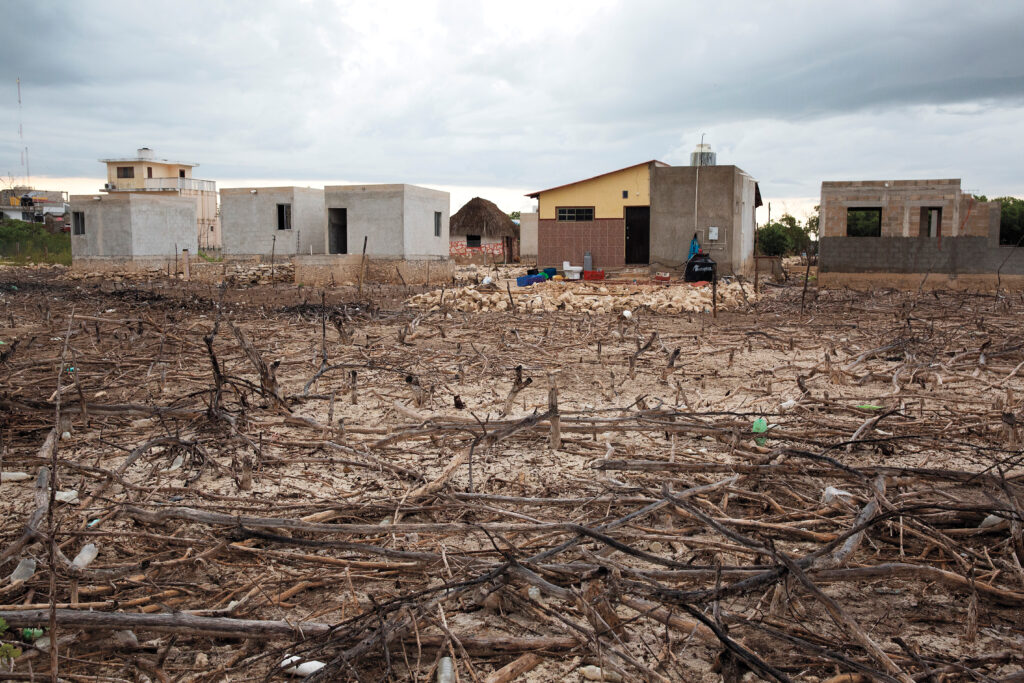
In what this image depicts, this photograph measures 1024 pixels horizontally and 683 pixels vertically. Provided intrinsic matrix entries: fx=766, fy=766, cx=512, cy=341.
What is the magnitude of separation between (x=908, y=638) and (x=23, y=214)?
73.8m

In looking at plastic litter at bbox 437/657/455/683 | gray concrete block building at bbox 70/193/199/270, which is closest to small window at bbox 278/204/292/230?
gray concrete block building at bbox 70/193/199/270

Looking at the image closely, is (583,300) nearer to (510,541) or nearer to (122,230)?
(510,541)

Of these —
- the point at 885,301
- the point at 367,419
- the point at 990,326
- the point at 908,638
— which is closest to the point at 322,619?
the point at 908,638

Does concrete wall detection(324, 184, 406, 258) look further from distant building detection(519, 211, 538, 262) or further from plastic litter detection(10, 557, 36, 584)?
plastic litter detection(10, 557, 36, 584)

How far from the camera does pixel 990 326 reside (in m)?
10.9

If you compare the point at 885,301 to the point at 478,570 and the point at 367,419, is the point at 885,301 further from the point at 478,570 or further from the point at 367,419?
the point at 478,570

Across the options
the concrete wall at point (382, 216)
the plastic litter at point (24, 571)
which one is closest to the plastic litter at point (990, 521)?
the plastic litter at point (24, 571)

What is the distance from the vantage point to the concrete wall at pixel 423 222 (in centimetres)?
2589

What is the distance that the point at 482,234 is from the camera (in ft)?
149

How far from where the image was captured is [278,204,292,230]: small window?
27.9m

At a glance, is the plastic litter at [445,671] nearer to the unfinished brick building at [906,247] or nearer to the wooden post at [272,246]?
the unfinished brick building at [906,247]

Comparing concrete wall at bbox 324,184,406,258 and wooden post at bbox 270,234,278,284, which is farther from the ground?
concrete wall at bbox 324,184,406,258

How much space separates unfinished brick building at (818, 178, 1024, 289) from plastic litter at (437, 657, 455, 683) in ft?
55.7

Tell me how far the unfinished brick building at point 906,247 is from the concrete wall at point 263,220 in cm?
1743
